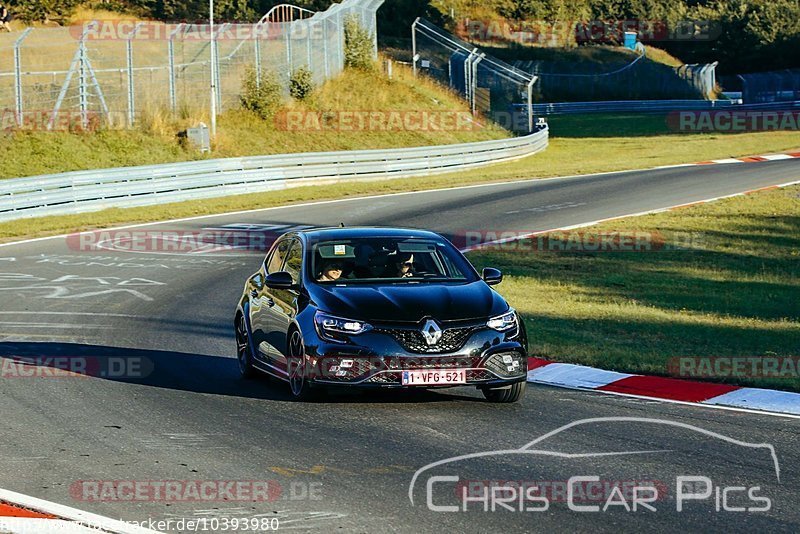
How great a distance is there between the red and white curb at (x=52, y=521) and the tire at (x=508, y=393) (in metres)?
4.44

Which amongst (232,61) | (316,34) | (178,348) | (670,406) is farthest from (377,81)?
(670,406)

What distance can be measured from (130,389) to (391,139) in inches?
1506

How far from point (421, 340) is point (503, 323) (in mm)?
821

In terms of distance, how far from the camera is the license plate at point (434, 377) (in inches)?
396

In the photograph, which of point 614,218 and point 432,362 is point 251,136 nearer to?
point 614,218

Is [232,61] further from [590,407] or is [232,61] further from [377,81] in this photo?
[590,407]

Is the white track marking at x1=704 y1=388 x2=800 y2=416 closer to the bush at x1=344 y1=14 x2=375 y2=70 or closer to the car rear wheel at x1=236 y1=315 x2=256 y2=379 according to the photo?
the car rear wheel at x1=236 y1=315 x2=256 y2=379

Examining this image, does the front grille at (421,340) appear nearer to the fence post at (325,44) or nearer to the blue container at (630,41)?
the fence post at (325,44)

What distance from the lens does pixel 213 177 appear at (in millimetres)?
34625

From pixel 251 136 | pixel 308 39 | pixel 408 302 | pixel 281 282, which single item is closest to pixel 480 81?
pixel 308 39

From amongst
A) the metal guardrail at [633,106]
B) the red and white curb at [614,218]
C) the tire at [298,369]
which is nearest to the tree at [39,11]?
the metal guardrail at [633,106]

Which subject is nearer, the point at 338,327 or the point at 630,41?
the point at 338,327

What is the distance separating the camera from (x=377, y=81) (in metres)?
55.2

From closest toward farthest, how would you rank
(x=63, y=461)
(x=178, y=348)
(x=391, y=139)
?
1. (x=63, y=461)
2. (x=178, y=348)
3. (x=391, y=139)
